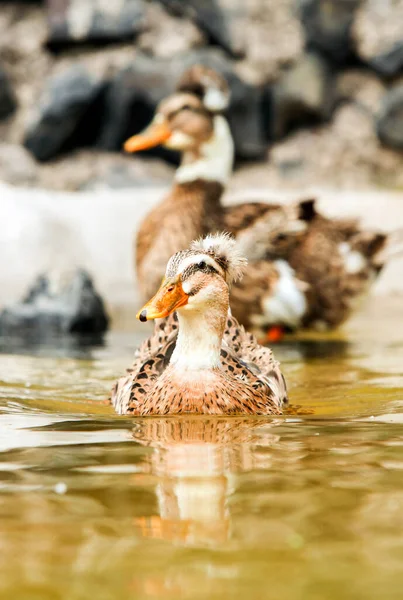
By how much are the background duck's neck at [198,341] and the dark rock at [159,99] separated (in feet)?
25.9

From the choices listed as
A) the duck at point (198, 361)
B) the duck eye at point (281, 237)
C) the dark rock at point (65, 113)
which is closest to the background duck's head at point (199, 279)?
the duck at point (198, 361)

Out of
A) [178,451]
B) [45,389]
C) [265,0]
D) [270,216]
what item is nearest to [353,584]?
[178,451]

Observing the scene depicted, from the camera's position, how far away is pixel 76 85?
1188cm

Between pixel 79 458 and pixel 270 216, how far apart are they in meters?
4.75

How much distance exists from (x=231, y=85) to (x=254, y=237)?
4780mm

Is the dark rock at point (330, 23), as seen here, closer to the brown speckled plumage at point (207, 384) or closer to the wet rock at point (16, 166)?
the wet rock at point (16, 166)

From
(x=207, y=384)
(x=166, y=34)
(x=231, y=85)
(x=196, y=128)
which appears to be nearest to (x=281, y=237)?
(x=196, y=128)

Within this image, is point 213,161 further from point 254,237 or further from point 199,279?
point 199,279

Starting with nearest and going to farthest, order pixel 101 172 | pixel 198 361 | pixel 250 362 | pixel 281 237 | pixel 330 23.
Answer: pixel 198 361 → pixel 250 362 → pixel 281 237 → pixel 101 172 → pixel 330 23

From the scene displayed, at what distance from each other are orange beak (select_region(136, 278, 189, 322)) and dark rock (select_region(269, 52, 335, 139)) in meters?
8.44

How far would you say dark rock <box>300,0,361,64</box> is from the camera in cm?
1205

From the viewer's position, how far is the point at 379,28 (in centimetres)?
1196

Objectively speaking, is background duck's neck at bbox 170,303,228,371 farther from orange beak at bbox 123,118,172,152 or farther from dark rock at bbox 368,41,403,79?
dark rock at bbox 368,41,403,79

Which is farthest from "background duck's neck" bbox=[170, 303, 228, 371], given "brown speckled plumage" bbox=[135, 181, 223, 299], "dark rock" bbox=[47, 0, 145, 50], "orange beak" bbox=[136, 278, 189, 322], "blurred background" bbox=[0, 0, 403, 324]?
"dark rock" bbox=[47, 0, 145, 50]
